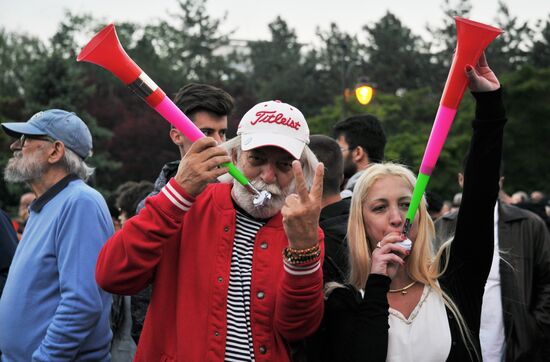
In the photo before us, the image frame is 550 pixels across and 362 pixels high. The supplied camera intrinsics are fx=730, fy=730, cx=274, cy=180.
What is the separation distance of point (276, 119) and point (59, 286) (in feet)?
4.86

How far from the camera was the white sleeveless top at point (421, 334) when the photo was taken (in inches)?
114

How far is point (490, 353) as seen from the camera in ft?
16.4

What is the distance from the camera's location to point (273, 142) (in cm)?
291

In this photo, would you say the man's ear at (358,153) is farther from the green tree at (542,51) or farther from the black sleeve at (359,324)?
the green tree at (542,51)

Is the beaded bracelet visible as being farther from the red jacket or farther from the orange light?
the orange light

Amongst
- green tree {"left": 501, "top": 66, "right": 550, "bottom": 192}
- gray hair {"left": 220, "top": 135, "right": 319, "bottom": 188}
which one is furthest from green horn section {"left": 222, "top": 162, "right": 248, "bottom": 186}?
green tree {"left": 501, "top": 66, "right": 550, "bottom": 192}

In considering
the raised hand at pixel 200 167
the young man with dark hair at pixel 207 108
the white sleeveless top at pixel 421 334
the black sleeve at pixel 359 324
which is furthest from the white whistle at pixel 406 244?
the young man with dark hair at pixel 207 108

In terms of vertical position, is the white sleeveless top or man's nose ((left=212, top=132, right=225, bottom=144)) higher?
man's nose ((left=212, top=132, right=225, bottom=144))

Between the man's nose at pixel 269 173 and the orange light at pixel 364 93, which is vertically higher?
the orange light at pixel 364 93

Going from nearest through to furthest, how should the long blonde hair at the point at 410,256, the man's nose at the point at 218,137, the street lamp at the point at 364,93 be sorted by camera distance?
the long blonde hair at the point at 410,256, the man's nose at the point at 218,137, the street lamp at the point at 364,93

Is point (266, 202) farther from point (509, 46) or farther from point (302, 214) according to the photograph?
point (509, 46)

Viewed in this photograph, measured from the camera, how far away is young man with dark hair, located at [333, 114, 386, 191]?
19.0 feet

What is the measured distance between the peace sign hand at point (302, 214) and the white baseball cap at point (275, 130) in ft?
0.87

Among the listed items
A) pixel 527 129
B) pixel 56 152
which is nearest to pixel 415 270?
pixel 56 152
